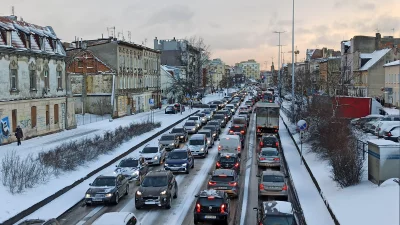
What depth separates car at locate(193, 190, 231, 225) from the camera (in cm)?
1838

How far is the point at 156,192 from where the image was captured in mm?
21094

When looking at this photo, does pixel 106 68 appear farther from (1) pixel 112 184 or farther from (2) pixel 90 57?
(1) pixel 112 184

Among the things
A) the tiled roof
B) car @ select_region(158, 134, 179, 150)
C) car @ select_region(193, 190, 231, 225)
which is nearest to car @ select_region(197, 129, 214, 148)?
car @ select_region(158, 134, 179, 150)

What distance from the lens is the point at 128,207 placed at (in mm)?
21984

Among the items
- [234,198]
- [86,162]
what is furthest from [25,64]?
[234,198]

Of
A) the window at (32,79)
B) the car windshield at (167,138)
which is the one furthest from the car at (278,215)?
the window at (32,79)

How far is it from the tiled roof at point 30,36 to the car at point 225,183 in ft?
75.1

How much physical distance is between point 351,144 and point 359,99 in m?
13.9

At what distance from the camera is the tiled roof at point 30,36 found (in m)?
39.0

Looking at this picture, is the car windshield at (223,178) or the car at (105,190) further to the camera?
the car windshield at (223,178)

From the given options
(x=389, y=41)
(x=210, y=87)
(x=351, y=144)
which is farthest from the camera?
(x=210, y=87)

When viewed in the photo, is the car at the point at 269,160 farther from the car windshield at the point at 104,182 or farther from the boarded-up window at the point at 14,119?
the boarded-up window at the point at 14,119

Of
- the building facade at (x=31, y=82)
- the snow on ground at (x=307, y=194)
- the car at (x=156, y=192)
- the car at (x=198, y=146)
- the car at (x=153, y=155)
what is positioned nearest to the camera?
the snow on ground at (x=307, y=194)

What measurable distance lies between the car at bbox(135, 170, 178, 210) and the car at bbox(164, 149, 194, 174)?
7275 millimetres
